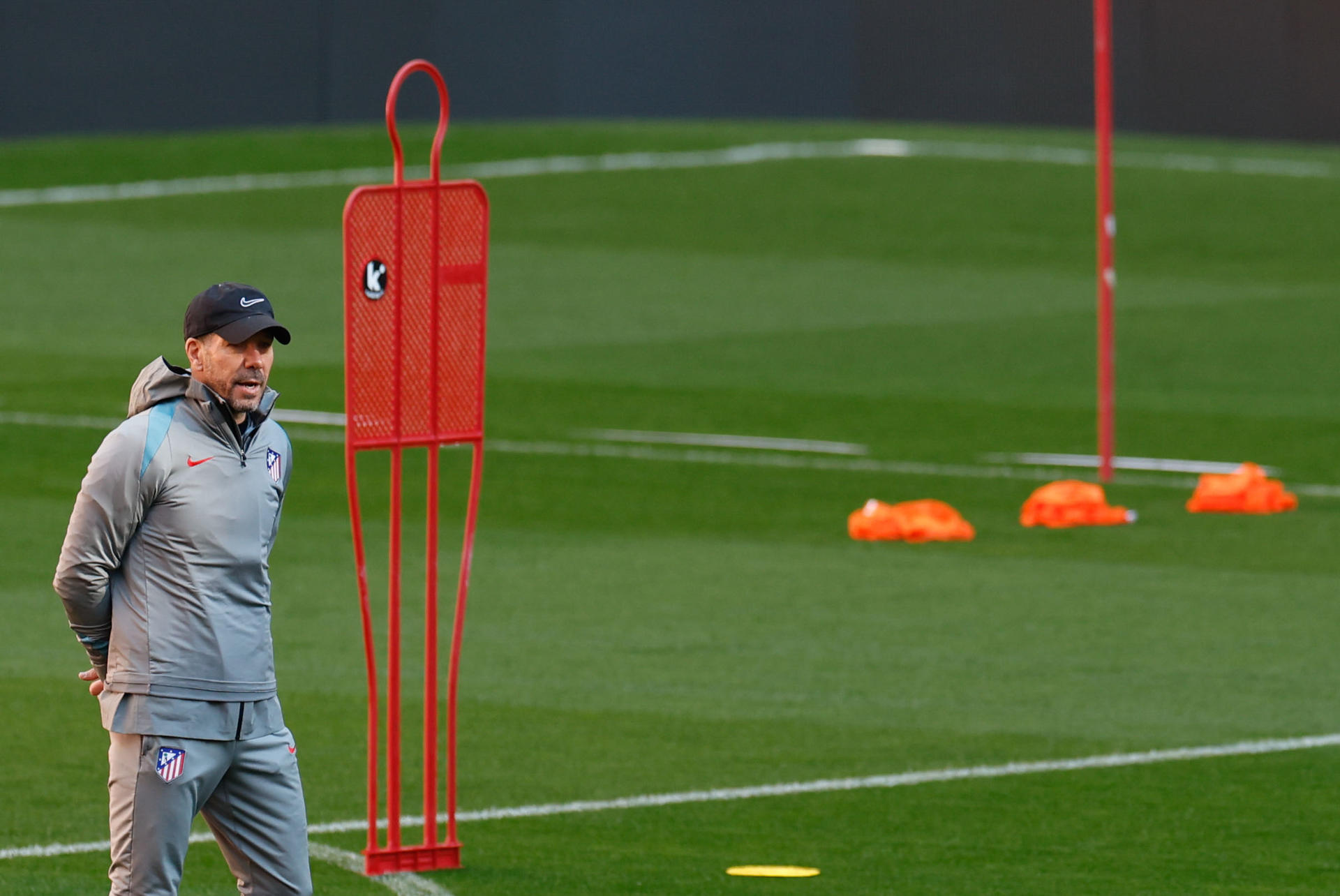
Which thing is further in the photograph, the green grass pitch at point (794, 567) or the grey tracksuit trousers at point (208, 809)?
the green grass pitch at point (794, 567)

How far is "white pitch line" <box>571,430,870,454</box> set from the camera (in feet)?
68.0

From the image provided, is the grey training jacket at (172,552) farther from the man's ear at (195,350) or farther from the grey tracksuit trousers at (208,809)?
the grey tracksuit trousers at (208,809)

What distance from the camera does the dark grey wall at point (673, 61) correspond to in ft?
136

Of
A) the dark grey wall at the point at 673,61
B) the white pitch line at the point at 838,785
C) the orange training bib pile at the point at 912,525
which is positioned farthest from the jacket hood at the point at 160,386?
the dark grey wall at the point at 673,61

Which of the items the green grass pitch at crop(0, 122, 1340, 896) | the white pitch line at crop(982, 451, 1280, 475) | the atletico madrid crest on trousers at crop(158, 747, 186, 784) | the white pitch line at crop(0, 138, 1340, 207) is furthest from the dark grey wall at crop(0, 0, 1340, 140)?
the atletico madrid crest on trousers at crop(158, 747, 186, 784)

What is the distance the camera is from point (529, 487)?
1873 centimetres

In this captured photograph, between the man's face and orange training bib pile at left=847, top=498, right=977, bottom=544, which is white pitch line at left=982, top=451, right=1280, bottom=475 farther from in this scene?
the man's face

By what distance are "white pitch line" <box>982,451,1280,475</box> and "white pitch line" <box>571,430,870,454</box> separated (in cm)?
106

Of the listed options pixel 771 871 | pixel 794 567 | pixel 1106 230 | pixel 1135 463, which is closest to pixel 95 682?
pixel 771 871

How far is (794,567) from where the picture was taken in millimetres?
15906

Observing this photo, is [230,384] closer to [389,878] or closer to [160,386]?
[160,386]

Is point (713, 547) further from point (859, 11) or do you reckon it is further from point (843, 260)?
point (859, 11)

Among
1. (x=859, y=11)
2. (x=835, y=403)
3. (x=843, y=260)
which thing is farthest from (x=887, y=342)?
(x=859, y=11)

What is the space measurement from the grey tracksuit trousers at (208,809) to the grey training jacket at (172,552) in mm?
144
